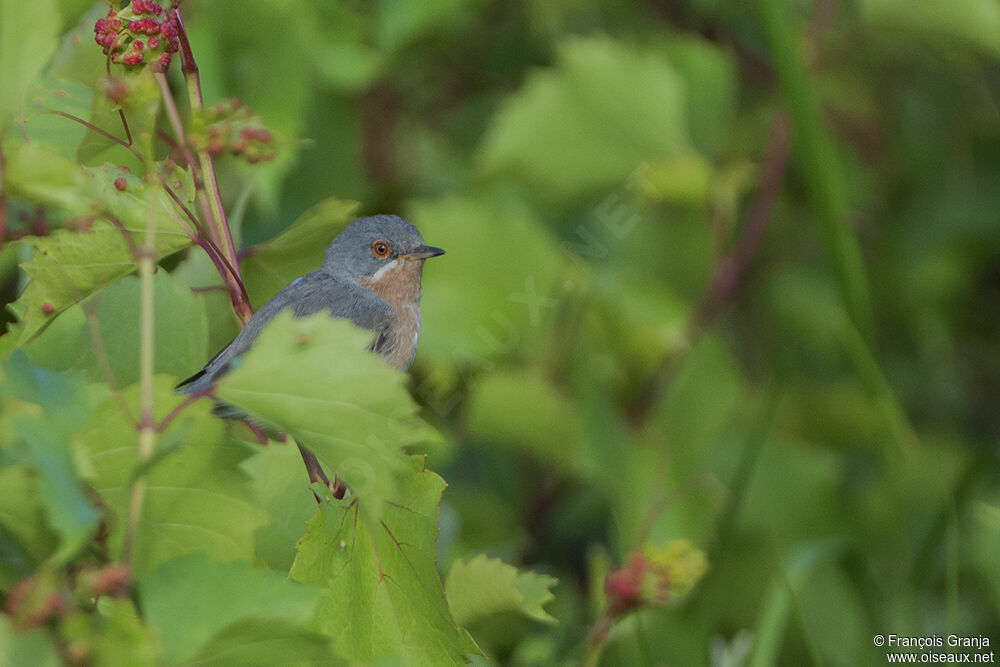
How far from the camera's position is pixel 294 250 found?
4.19ft

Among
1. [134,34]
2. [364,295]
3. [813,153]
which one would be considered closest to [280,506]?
[134,34]

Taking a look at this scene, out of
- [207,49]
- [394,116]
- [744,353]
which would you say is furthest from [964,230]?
[207,49]

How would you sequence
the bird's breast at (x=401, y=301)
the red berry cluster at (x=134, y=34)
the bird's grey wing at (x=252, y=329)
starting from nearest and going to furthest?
1. the red berry cluster at (x=134, y=34)
2. the bird's grey wing at (x=252, y=329)
3. the bird's breast at (x=401, y=301)

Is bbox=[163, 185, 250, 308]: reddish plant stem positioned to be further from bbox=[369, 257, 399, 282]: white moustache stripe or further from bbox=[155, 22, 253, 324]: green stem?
bbox=[369, 257, 399, 282]: white moustache stripe

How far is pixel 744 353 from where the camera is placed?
477cm

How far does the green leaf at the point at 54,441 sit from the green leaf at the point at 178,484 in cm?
3

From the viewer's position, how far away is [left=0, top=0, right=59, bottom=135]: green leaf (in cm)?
81

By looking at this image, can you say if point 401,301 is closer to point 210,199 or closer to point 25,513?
point 210,199

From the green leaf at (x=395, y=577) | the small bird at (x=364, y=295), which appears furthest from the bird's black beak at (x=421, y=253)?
the green leaf at (x=395, y=577)

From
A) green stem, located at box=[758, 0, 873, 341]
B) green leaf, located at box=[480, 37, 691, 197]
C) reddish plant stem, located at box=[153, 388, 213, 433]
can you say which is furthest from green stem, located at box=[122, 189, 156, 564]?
green leaf, located at box=[480, 37, 691, 197]

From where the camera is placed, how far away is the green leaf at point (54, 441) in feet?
2.10

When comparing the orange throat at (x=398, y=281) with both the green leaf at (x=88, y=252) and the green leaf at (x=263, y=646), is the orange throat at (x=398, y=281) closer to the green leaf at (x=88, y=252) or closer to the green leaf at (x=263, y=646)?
the green leaf at (x=88, y=252)

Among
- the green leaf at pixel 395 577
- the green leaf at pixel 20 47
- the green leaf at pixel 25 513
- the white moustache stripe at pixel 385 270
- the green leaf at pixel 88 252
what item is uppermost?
the green leaf at pixel 20 47

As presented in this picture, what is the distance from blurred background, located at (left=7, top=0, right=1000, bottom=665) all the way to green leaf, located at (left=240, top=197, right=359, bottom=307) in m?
0.10
